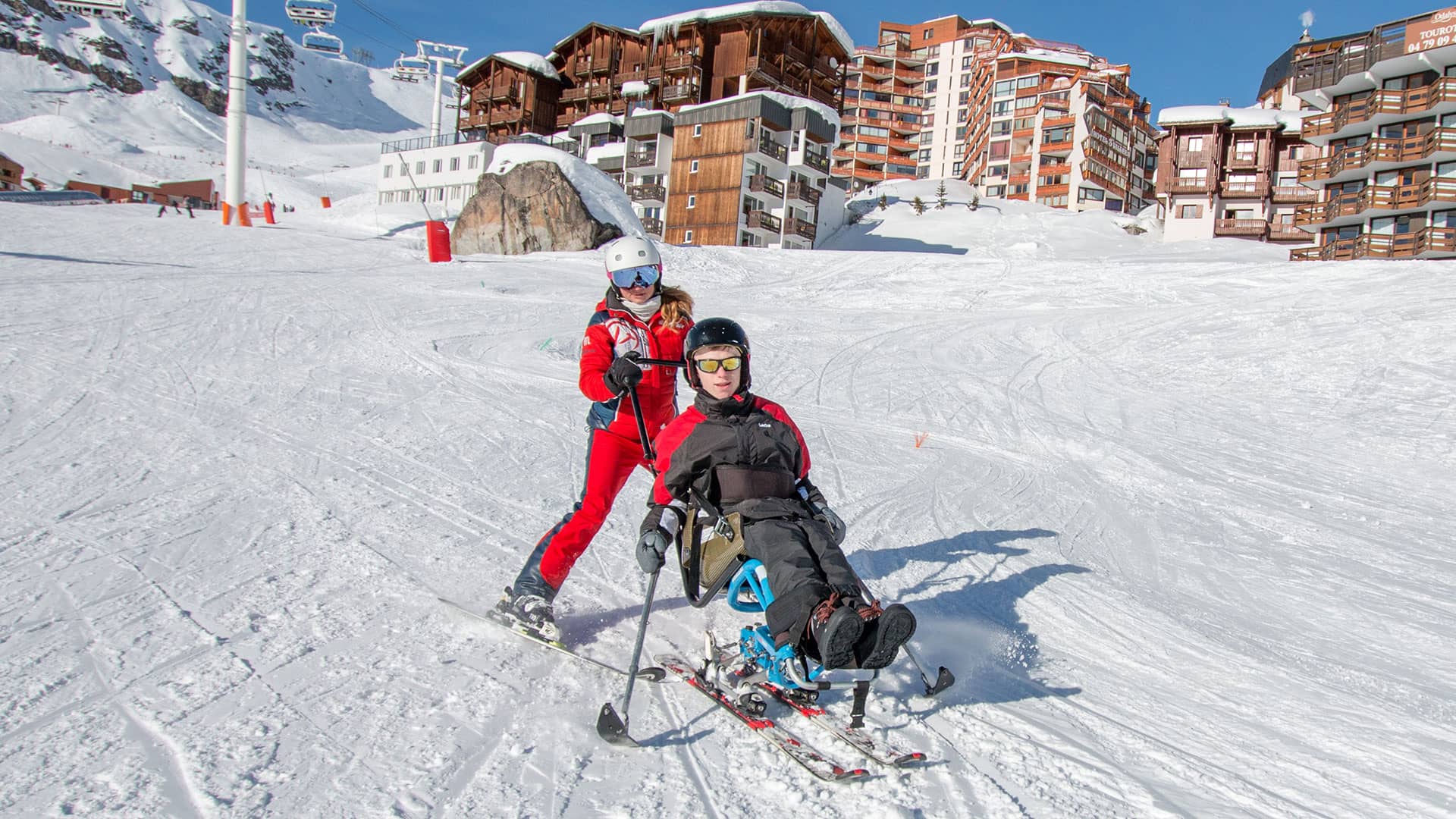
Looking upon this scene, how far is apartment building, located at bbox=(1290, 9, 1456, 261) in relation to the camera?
33.0m

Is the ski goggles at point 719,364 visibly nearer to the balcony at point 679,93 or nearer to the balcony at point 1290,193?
the balcony at point 679,93

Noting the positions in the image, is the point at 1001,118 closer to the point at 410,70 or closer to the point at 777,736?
the point at 777,736

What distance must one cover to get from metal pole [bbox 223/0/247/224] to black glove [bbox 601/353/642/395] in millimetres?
33159

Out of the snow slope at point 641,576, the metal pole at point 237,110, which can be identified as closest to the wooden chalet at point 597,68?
the metal pole at point 237,110

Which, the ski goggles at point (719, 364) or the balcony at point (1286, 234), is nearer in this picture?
the ski goggles at point (719, 364)

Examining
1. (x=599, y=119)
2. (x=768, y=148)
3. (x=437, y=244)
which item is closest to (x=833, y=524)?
(x=437, y=244)

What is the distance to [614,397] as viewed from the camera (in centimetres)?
398

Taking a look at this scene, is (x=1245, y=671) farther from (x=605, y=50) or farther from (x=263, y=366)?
(x=605, y=50)

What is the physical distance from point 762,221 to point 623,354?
41.8 metres

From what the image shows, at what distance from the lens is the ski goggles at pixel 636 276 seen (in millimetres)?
4273

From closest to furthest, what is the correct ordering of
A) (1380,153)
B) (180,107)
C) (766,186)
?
(1380,153)
(766,186)
(180,107)

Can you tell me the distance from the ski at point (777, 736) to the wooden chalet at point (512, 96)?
58607 mm

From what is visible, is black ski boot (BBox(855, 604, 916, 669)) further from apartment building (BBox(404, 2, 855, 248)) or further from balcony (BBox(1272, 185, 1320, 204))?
balcony (BBox(1272, 185, 1320, 204))

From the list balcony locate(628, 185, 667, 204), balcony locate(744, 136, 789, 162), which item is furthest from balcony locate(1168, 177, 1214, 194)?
balcony locate(628, 185, 667, 204)
